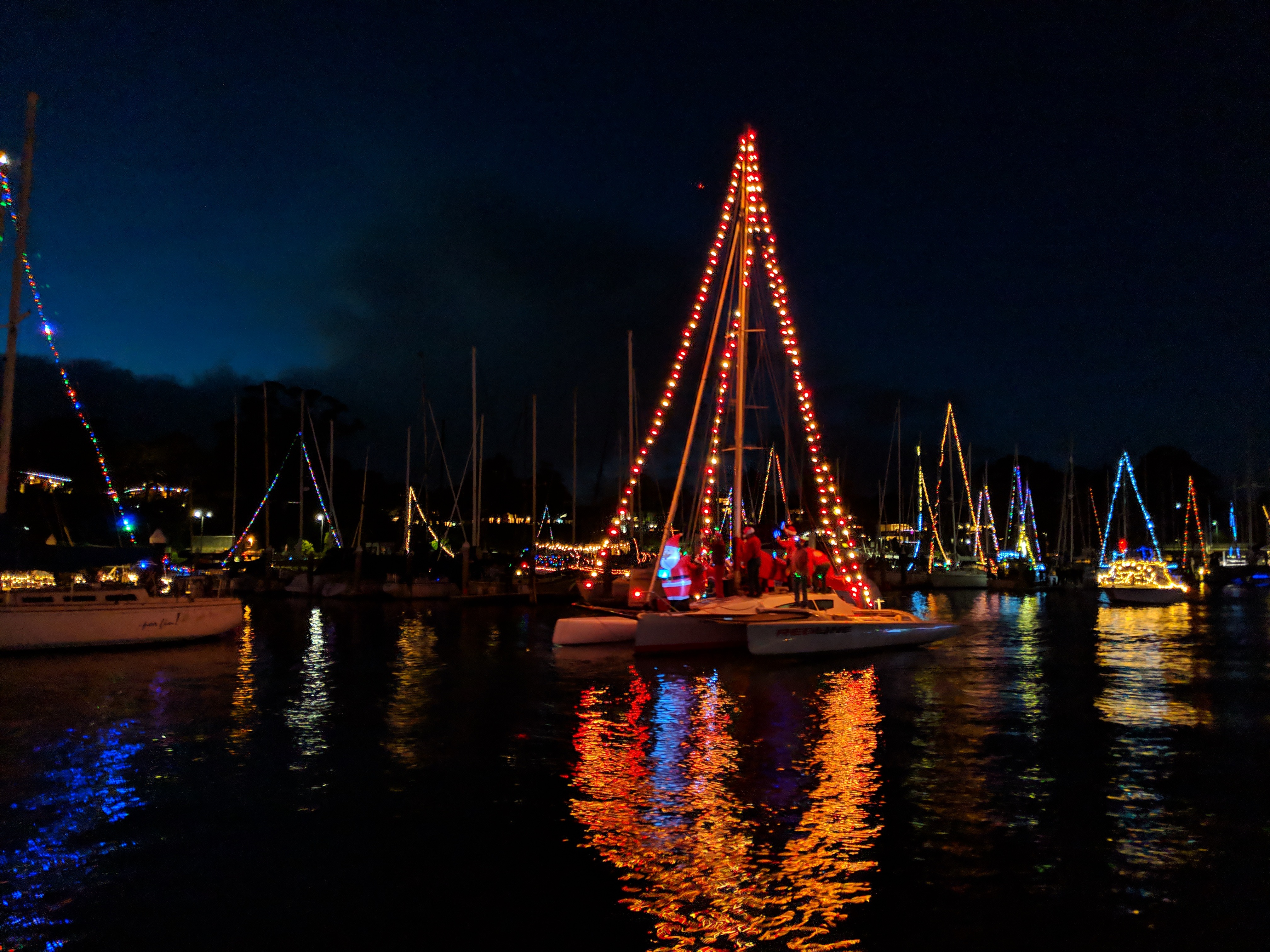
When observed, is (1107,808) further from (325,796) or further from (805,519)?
(805,519)

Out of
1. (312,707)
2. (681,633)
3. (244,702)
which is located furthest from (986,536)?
(244,702)

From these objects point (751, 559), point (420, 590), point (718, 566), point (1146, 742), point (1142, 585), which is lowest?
point (1146, 742)

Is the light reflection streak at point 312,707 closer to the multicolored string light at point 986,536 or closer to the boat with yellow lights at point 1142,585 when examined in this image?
the boat with yellow lights at point 1142,585

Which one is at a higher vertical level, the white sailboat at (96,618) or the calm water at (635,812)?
the white sailboat at (96,618)

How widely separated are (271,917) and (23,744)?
8.27 metres

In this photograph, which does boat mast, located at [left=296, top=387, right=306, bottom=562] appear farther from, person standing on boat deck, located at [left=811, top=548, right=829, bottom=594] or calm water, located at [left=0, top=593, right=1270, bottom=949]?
calm water, located at [left=0, top=593, right=1270, bottom=949]

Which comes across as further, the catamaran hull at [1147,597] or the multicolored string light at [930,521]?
the multicolored string light at [930,521]

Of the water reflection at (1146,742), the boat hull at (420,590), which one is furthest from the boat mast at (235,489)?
the water reflection at (1146,742)

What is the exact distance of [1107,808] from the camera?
31.4 feet

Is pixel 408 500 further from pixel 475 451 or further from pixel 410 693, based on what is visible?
pixel 410 693

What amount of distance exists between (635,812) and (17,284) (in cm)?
2065

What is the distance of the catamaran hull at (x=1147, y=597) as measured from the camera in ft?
162

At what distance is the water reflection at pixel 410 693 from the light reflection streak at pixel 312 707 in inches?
38.1

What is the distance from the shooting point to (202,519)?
76.4 meters
